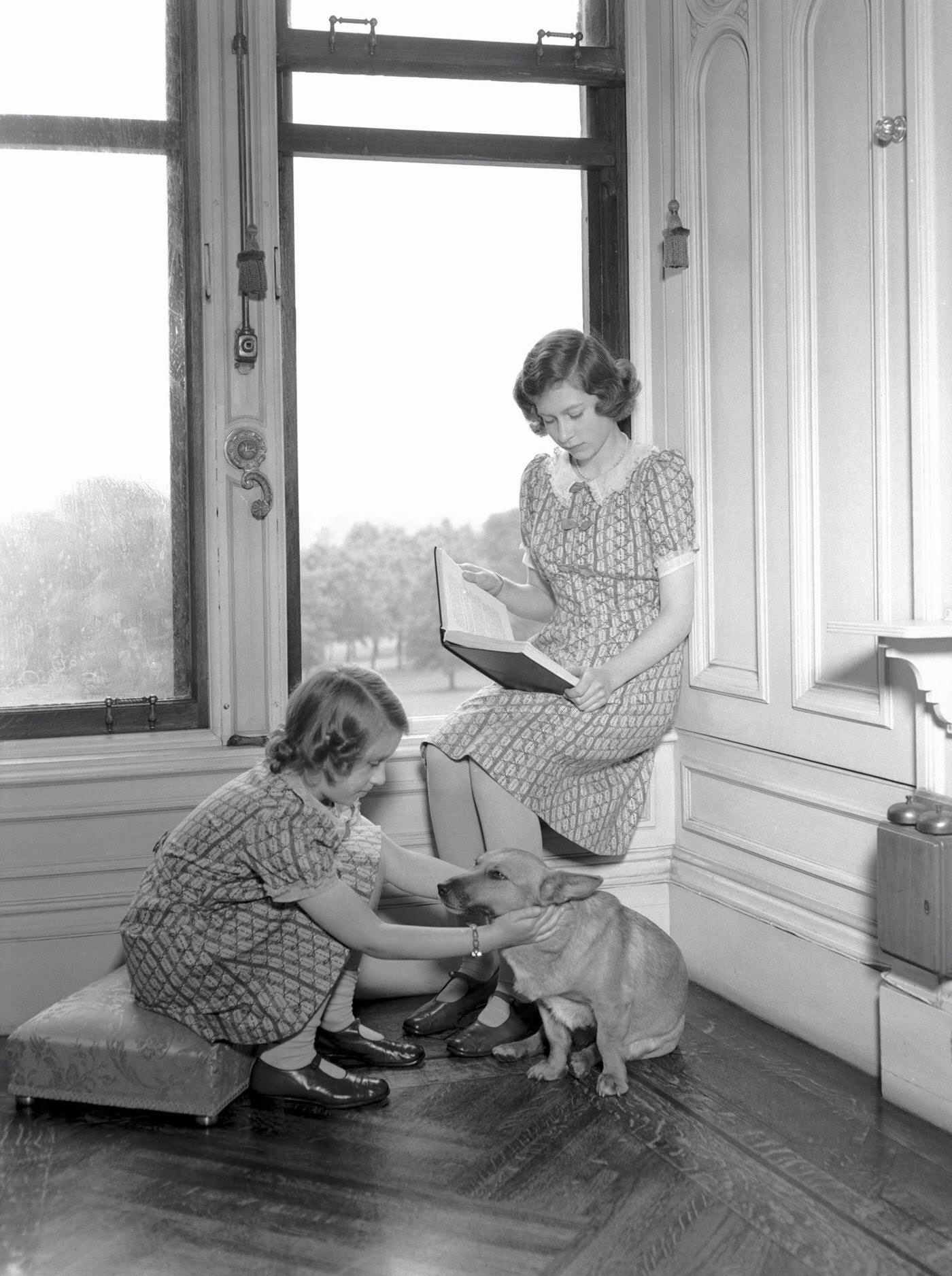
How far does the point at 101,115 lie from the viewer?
3027 millimetres

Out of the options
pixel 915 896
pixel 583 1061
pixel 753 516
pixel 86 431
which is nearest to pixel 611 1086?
pixel 583 1061

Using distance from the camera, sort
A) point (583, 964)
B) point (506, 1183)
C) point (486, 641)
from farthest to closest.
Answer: point (486, 641) → point (583, 964) → point (506, 1183)

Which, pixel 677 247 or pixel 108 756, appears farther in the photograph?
pixel 677 247

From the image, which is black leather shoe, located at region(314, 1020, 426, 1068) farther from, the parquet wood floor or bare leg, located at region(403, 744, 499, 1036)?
bare leg, located at region(403, 744, 499, 1036)

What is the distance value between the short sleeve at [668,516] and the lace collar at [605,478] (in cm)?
5

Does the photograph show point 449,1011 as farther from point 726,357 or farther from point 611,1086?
point 726,357

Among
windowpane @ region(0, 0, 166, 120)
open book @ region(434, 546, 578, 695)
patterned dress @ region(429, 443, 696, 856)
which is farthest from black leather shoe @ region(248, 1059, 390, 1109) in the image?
windowpane @ region(0, 0, 166, 120)

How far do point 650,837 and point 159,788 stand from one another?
1.23 m

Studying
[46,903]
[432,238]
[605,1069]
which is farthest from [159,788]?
[432,238]

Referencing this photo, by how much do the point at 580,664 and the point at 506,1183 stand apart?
1173 mm

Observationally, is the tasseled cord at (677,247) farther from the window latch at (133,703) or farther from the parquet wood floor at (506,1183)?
the parquet wood floor at (506,1183)

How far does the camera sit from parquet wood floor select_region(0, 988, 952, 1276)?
5.78ft

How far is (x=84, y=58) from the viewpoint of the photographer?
301cm

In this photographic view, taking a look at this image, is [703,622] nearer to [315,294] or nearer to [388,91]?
[315,294]
